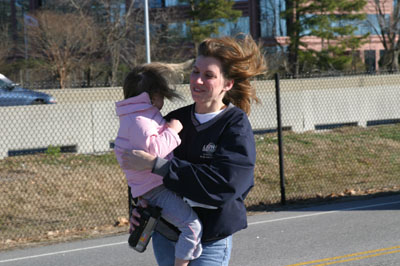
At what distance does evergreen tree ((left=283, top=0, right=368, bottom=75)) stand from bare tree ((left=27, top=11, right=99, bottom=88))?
12.8 m

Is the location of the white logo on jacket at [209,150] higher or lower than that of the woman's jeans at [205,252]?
higher

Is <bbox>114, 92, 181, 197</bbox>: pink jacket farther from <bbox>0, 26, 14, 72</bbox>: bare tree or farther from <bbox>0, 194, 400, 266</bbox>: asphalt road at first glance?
<bbox>0, 26, 14, 72</bbox>: bare tree

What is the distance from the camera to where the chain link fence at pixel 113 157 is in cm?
1090

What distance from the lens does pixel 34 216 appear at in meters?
10.8

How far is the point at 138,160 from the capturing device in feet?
9.11

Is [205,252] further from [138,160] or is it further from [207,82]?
[207,82]

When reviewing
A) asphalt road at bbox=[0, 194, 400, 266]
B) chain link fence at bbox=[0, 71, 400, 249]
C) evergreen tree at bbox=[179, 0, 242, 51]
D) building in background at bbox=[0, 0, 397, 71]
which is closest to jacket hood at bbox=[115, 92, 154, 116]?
asphalt road at bbox=[0, 194, 400, 266]

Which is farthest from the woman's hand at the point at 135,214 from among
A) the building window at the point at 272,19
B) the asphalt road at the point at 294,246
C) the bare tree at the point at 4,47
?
the building window at the point at 272,19

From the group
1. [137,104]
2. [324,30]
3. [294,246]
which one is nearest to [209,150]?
[137,104]

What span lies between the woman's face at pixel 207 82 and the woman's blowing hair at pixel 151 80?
0.17 meters

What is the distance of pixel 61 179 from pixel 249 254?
21.1 ft

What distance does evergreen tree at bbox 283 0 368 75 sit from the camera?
36156 mm

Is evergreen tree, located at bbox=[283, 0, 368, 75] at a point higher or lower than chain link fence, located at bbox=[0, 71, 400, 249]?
higher

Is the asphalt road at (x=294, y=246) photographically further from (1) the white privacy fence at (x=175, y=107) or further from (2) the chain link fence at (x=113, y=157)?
(1) the white privacy fence at (x=175, y=107)
